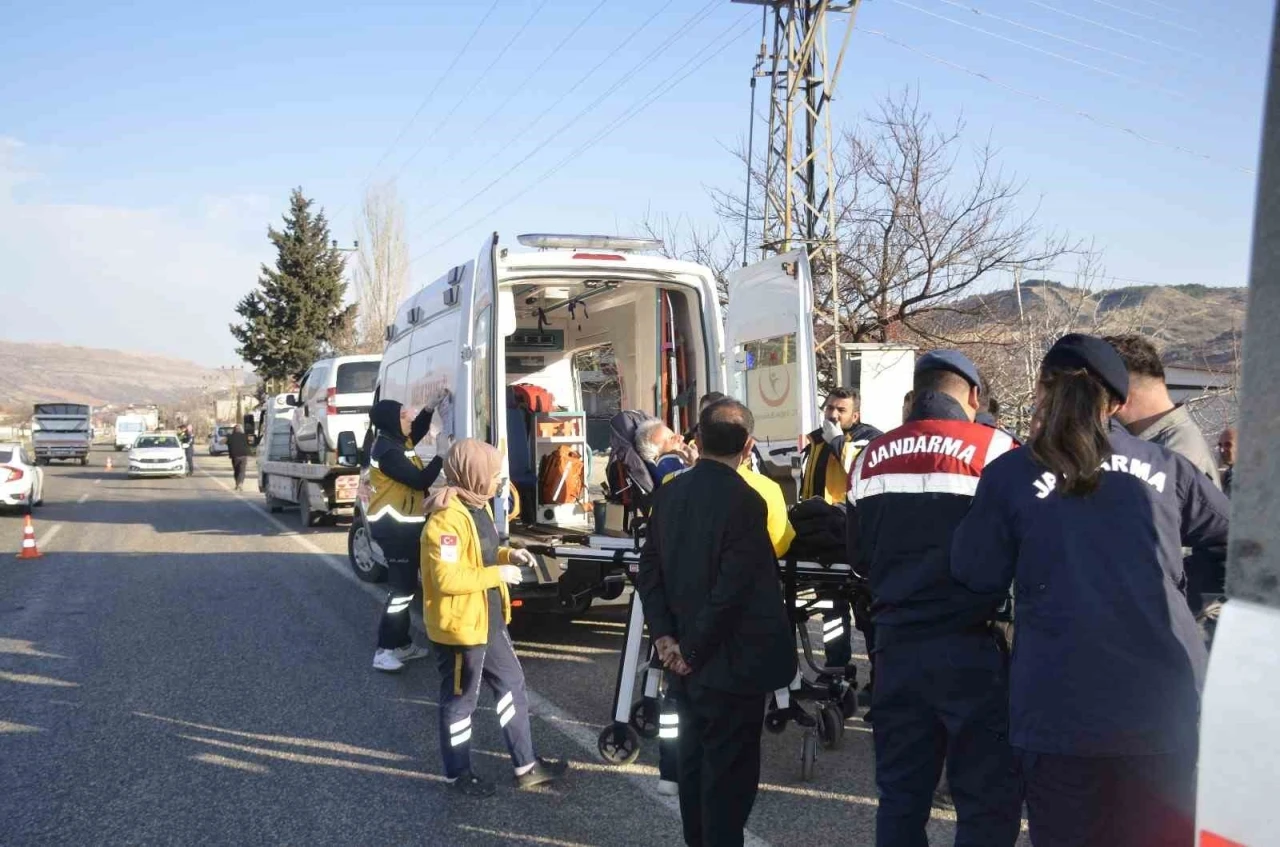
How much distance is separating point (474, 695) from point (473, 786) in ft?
1.33

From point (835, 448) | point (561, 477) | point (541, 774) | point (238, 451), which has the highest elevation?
point (835, 448)

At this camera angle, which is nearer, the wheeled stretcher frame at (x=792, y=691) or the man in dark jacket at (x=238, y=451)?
the wheeled stretcher frame at (x=792, y=691)

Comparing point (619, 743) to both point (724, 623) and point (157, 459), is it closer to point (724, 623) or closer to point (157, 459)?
point (724, 623)

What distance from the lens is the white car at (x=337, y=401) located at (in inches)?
645

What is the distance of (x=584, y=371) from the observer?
1134 centimetres

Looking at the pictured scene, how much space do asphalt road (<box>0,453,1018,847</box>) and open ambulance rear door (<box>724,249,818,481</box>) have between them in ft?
6.91

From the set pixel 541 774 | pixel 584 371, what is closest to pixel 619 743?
→ pixel 541 774

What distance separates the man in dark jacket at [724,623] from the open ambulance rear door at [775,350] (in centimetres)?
336

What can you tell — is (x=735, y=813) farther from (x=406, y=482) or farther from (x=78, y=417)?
(x=78, y=417)

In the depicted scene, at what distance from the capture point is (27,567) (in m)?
12.6

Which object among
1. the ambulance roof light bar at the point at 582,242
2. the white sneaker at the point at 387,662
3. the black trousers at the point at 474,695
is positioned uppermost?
the ambulance roof light bar at the point at 582,242

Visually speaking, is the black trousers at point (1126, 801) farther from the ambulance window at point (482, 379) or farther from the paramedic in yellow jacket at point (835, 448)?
the ambulance window at point (482, 379)

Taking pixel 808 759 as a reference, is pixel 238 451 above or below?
above

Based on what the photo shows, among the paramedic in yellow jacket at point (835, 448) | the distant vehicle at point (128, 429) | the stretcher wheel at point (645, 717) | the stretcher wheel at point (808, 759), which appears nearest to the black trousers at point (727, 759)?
the stretcher wheel at point (808, 759)
